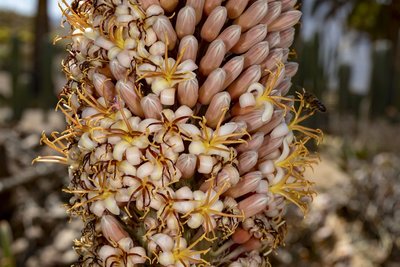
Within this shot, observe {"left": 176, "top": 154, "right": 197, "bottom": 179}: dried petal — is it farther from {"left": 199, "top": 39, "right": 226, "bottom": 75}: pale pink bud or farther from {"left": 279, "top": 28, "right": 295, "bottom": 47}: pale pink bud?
{"left": 279, "top": 28, "right": 295, "bottom": 47}: pale pink bud

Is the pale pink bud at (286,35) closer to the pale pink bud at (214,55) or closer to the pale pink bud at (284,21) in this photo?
the pale pink bud at (284,21)

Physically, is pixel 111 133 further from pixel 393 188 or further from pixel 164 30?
pixel 393 188

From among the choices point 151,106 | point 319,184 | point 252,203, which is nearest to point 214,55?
point 151,106

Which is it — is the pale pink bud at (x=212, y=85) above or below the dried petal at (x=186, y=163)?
above

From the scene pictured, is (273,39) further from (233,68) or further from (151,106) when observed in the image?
(151,106)

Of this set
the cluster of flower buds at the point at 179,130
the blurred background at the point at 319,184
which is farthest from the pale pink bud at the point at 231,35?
the blurred background at the point at 319,184

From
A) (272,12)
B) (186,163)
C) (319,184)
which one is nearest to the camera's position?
(186,163)

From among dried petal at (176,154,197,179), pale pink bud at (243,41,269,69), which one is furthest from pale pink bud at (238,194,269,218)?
pale pink bud at (243,41,269,69)
